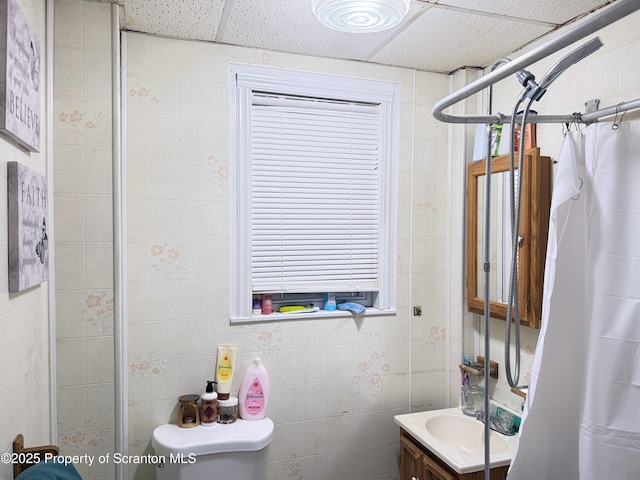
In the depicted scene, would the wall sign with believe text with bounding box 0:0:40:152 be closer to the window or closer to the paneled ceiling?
the paneled ceiling

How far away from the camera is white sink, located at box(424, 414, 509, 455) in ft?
6.48

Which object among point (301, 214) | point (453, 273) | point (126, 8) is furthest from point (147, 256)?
point (453, 273)

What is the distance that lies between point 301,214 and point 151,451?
45.2 inches

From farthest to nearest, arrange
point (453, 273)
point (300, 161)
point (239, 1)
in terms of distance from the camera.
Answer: point (453, 273), point (300, 161), point (239, 1)

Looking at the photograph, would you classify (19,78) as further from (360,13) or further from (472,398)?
(472,398)

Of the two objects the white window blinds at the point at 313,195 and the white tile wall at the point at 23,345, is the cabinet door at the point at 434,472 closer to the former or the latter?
the white window blinds at the point at 313,195


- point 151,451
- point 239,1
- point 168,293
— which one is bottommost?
point 151,451

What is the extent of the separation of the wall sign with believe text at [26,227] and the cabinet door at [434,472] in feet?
4.94

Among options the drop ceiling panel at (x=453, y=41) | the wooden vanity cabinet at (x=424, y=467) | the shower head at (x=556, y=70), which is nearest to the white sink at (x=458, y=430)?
the wooden vanity cabinet at (x=424, y=467)

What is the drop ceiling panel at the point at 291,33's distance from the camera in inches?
63.5

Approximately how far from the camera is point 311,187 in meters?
2.09

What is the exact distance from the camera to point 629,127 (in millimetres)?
1214

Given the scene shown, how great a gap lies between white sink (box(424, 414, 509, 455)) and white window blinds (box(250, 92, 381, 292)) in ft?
2.13

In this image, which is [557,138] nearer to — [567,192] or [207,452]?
[567,192]
